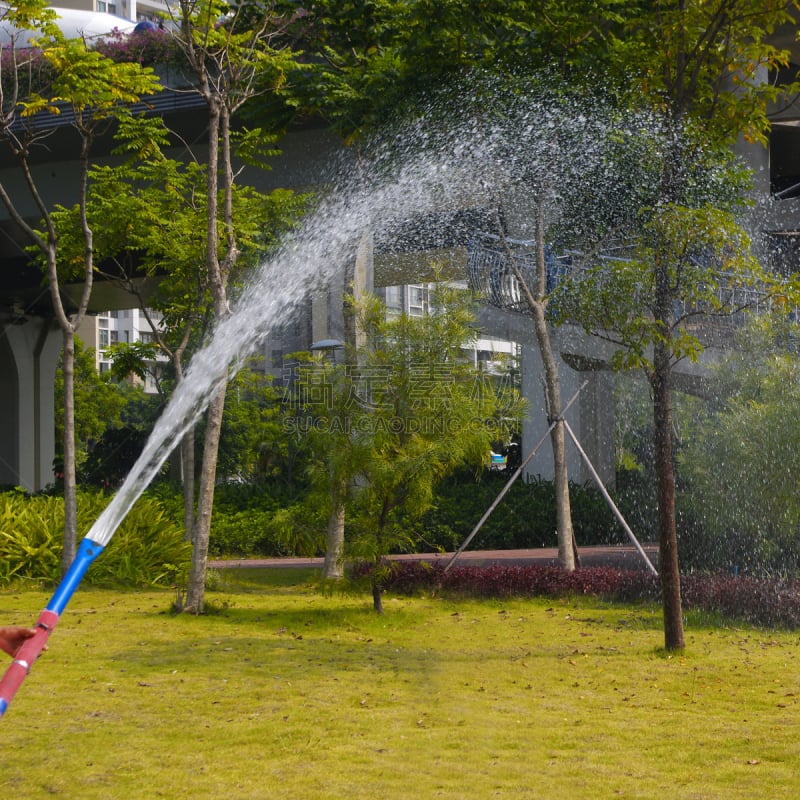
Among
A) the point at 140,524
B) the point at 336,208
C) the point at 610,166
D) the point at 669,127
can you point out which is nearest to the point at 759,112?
the point at 669,127

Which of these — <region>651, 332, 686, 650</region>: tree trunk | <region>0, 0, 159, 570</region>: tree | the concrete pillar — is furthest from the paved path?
the concrete pillar

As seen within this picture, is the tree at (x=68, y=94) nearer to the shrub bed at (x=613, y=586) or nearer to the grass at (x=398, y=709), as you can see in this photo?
the grass at (x=398, y=709)

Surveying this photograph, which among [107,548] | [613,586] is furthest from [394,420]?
[107,548]

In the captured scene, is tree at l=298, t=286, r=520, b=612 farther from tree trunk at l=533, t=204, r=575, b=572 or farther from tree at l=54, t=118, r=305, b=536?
tree at l=54, t=118, r=305, b=536

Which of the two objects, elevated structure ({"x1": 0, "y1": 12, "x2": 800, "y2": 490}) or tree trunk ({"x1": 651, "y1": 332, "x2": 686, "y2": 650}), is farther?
elevated structure ({"x1": 0, "y1": 12, "x2": 800, "y2": 490})

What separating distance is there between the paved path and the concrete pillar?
646 inches

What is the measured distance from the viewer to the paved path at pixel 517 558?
14.8m

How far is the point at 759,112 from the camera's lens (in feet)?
29.9

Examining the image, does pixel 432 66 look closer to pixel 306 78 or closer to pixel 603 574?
pixel 306 78

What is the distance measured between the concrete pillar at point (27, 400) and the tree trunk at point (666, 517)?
25.1 metres

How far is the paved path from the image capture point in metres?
14.8

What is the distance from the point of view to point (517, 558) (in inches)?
627

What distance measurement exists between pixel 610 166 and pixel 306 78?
389 cm

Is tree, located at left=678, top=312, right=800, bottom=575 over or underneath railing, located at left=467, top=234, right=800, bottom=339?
underneath
